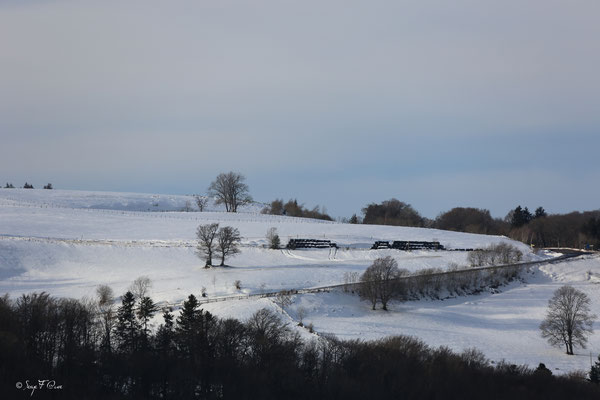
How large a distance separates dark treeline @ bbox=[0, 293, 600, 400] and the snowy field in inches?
272

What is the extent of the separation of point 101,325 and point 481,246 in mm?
56076

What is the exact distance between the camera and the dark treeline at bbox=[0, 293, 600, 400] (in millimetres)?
29859

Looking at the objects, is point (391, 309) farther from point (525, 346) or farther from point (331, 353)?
point (331, 353)

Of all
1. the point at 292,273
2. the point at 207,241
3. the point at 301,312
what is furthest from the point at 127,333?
the point at 207,241

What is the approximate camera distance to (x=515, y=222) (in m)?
131

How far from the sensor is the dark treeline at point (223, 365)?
98.0 feet

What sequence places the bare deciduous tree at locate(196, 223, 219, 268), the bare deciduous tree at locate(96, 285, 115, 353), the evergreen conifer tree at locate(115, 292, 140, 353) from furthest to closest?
the bare deciduous tree at locate(196, 223, 219, 268)
the bare deciduous tree at locate(96, 285, 115, 353)
the evergreen conifer tree at locate(115, 292, 140, 353)

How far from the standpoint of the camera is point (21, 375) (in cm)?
2794

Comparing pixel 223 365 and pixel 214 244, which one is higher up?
pixel 214 244

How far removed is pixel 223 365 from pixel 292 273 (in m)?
26.1

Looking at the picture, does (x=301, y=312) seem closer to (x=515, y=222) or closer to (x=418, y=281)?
(x=418, y=281)

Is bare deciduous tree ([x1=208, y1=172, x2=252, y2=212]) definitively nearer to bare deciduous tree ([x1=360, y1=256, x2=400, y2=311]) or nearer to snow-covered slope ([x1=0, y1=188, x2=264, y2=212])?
snow-covered slope ([x1=0, y1=188, x2=264, y2=212])

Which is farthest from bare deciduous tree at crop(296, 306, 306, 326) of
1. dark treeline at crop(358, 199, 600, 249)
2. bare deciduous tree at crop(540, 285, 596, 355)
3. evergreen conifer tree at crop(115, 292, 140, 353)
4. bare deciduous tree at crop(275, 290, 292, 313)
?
dark treeline at crop(358, 199, 600, 249)

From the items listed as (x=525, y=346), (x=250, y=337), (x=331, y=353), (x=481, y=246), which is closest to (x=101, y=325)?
(x=250, y=337)
